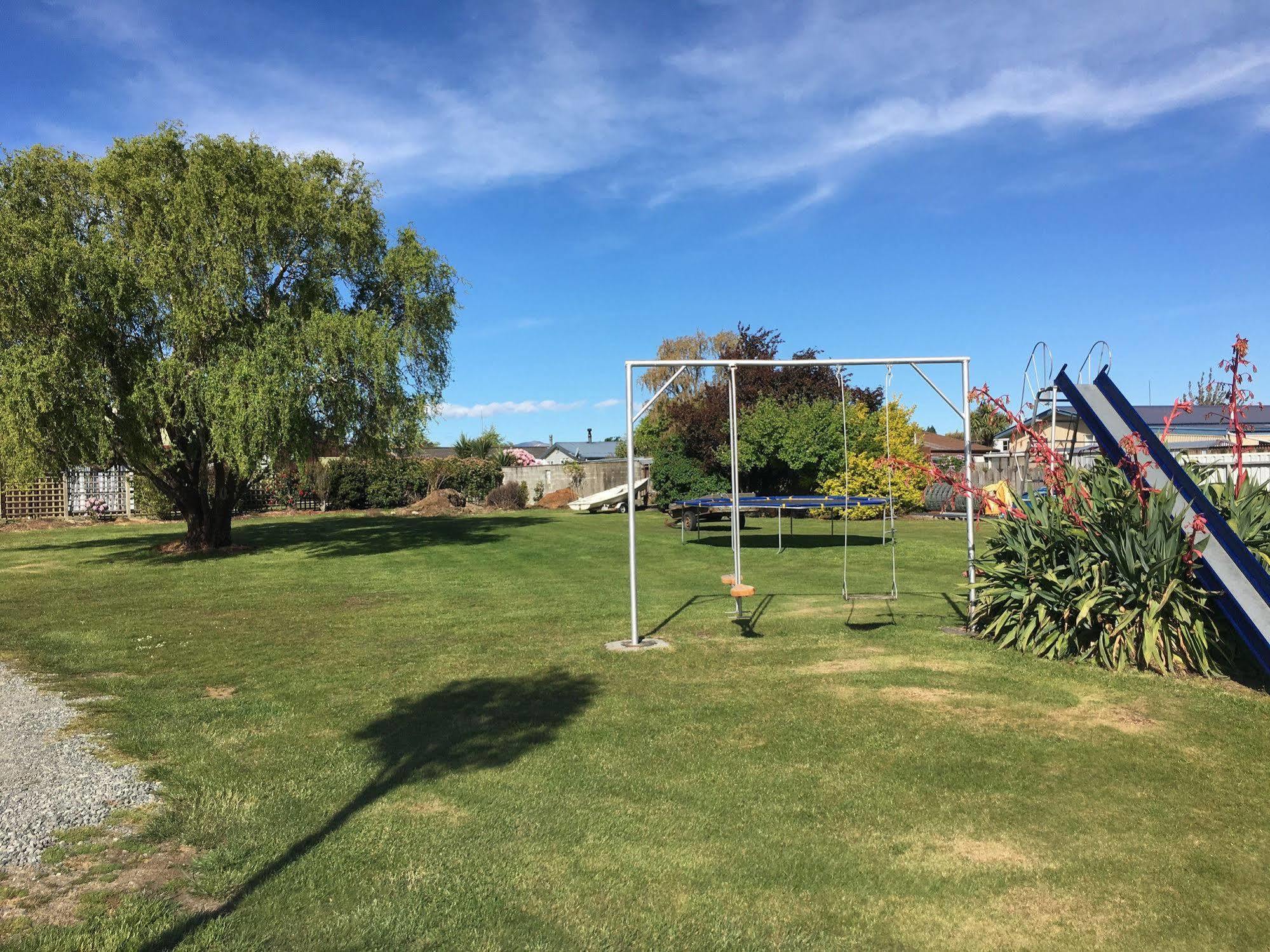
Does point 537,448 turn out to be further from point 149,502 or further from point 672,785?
point 672,785

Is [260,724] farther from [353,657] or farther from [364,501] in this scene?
[364,501]

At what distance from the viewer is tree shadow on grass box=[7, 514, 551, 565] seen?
18.4 meters

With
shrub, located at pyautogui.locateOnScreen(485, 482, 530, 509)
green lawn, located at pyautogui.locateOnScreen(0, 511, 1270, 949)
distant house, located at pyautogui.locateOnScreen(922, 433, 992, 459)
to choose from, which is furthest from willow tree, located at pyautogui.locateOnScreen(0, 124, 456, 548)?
distant house, located at pyautogui.locateOnScreen(922, 433, 992, 459)

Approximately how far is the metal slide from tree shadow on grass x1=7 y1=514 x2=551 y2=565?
47.4ft

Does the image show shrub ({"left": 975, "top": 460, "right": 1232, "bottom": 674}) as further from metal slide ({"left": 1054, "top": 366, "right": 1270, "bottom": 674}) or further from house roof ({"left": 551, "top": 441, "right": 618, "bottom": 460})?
house roof ({"left": 551, "top": 441, "right": 618, "bottom": 460})

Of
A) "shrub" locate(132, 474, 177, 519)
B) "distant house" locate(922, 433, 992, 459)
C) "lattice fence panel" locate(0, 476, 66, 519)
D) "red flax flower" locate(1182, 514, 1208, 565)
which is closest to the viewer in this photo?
"red flax flower" locate(1182, 514, 1208, 565)

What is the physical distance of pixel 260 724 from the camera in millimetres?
5988

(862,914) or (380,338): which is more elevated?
(380,338)

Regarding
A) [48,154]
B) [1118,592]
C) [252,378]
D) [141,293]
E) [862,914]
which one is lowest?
[862,914]

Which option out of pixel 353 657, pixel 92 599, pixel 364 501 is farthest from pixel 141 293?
pixel 364 501

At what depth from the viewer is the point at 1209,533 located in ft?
22.9

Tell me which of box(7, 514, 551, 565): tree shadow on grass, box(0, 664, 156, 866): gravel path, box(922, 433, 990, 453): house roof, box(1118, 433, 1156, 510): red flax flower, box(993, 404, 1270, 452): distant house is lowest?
box(0, 664, 156, 866): gravel path

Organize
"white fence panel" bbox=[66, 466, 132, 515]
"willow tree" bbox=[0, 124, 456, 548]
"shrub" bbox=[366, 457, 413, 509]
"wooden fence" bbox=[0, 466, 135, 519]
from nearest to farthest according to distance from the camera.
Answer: "willow tree" bbox=[0, 124, 456, 548] < "wooden fence" bbox=[0, 466, 135, 519] < "white fence panel" bbox=[66, 466, 132, 515] < "shrub" bbox=[366, 457, 413, 509]

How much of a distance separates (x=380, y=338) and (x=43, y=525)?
17.4 m
